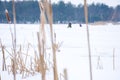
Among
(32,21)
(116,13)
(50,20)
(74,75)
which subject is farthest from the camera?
(32,21)

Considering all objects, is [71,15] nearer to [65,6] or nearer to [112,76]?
[65,6]

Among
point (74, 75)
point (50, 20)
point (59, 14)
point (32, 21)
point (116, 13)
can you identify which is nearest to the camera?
point (50, 20)

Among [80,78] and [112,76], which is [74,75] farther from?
[112,76]

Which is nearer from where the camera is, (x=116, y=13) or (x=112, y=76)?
(x=116, y=13)

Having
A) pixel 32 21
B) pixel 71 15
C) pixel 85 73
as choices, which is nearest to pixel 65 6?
pixel 71 15

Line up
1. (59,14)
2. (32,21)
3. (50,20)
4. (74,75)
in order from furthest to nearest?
(59,14) → (32,21) → (74,75) → (50,20)

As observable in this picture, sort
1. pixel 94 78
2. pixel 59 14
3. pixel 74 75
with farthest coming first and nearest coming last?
pixel 59 14
pixel 74 75
pixel 94 78

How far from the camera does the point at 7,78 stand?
1.57 m

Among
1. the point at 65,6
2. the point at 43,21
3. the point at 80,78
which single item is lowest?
the point at 80,78

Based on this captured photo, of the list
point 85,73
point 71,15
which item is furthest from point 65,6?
point 85,73

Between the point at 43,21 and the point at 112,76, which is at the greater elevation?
the point at 43,21

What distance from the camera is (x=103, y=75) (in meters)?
1.66

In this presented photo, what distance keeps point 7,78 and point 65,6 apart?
1442 inches

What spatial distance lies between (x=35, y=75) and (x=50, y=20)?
0.89 m
